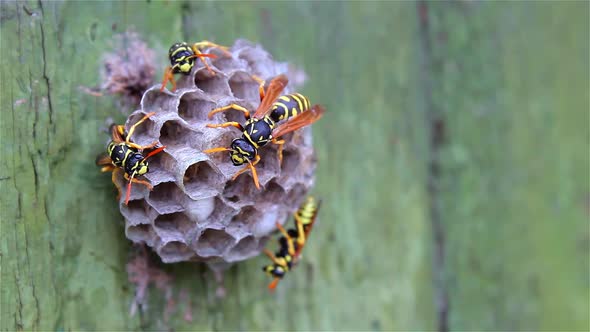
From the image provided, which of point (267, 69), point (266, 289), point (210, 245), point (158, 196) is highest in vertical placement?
point (267, 69)

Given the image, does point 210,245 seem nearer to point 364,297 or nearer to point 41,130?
point 41,130

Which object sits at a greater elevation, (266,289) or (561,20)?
(561,20)

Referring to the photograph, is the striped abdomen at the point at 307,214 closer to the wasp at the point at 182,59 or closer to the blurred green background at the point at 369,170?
the blurred green background at the point at 369,170

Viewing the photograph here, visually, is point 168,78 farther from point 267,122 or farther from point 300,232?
point 300,232

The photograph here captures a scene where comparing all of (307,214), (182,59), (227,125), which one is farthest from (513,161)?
(182,59)

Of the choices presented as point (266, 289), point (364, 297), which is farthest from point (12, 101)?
point (364, 297)
